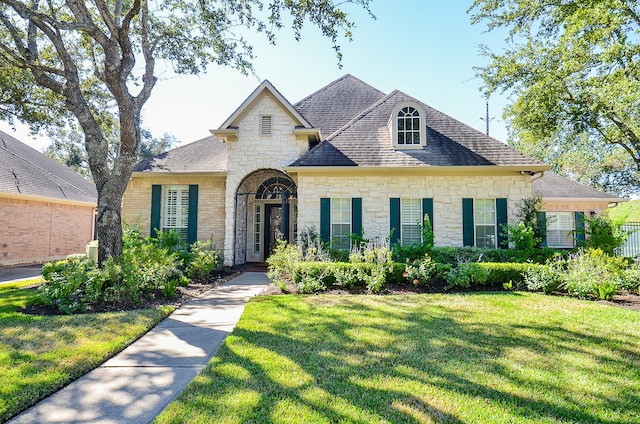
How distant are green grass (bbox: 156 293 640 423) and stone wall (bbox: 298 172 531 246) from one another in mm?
5046

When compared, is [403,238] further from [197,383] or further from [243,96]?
[197,383]

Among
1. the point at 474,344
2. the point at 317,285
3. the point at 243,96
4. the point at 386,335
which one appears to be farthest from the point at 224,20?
the point at 474,344

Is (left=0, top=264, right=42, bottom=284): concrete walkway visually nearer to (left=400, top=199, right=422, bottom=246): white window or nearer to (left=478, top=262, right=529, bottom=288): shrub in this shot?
(left=400, top=199, right=422, bottom=246): white window

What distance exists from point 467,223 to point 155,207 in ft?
36.6

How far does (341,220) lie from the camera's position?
11398 millimetres

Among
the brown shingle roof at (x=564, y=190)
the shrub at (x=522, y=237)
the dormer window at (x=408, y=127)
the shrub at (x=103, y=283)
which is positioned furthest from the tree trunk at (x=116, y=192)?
the brown shingle roof at (x=564, y=190)

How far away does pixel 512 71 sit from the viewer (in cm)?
1203

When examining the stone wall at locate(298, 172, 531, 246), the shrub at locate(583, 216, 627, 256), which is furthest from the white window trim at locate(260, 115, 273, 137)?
the shrub at locate(583, 216, 627, 256)

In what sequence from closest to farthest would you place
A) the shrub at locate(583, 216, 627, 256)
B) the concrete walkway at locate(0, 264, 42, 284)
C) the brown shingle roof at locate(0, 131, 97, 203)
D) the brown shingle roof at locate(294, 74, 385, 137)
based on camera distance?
the shrub at locate(583, 216, 627, 256)
the concrete walkway at locate(0, 264, 42, 284)
the brown shingle roof at locate(0, 131, 97, 203)
the brown shingle roof at locate(294, 74, 385, 137)

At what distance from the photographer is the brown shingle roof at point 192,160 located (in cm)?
1248

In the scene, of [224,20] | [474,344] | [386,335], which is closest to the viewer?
[474,344]

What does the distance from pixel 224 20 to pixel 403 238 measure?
879 centimetres

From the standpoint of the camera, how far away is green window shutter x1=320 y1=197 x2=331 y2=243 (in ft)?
36.8

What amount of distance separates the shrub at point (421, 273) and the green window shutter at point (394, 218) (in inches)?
108
